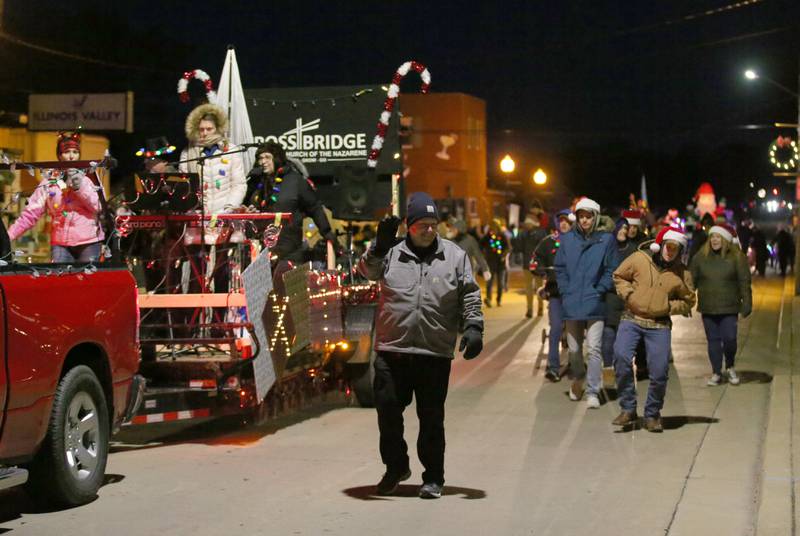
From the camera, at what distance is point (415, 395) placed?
7961 millimetres

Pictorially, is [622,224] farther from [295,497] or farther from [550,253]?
[295,497]

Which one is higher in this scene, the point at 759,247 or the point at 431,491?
the point at 759,247

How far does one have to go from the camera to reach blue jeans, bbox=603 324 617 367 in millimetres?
13891

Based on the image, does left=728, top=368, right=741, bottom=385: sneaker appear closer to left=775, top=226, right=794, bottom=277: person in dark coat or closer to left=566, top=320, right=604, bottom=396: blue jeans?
left=566, top=320, right=604, bottom=396: blue jeans

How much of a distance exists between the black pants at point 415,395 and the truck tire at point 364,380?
3.64 meters

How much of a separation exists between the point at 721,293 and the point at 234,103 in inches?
221

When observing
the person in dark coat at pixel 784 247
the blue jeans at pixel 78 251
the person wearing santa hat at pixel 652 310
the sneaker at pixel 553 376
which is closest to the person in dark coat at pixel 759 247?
the person in dark coat at pixel 784 247

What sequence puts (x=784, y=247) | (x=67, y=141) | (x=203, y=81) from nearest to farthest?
(x=67, y=141) → (x=203, y=81) → (x=784, y=247)

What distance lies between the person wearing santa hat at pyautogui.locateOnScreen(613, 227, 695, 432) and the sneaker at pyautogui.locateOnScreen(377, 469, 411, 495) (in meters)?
3.38

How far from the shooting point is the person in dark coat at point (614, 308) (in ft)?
45.1

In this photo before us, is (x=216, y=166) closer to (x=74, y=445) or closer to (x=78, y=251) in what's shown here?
(x=78, y=251)

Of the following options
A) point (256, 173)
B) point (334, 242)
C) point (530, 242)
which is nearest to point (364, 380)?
point (334, 242)

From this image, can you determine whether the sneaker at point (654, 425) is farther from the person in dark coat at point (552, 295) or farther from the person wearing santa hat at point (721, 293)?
the person wearing santa hat at point (721, 293)

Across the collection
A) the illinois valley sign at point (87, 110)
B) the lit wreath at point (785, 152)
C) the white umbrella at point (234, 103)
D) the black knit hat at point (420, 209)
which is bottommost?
the black knit hat at point (420, 209)
